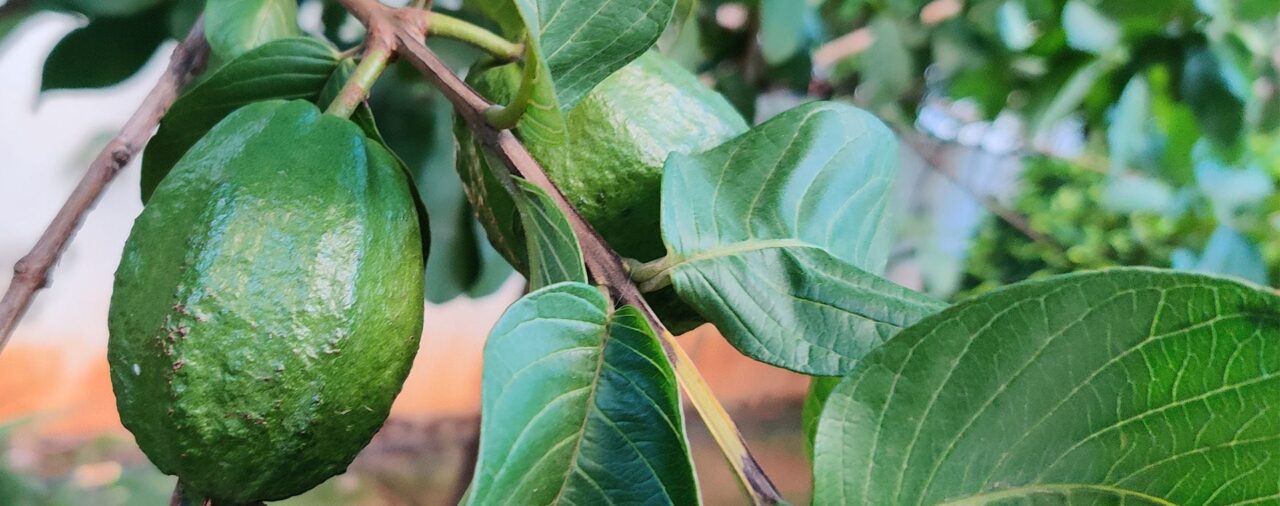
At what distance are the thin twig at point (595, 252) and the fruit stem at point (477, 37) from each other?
1 cm

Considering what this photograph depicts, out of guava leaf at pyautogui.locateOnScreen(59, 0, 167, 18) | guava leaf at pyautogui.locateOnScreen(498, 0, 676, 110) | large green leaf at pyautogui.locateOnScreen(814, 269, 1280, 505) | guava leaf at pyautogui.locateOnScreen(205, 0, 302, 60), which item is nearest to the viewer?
large green leaf at pyautogui.locateOnScreen(814, 269, 1280, 505)

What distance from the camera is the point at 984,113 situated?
116 centimetres

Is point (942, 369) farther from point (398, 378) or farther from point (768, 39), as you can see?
point (768, 39)

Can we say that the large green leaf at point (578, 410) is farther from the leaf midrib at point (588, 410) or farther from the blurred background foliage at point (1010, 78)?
the blurred background foliage at point (1010, 78)

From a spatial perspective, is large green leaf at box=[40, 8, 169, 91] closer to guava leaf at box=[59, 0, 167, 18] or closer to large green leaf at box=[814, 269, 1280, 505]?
guava leaf at box=[59, 0, 167, 18]

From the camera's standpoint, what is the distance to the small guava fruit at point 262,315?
0.28 m

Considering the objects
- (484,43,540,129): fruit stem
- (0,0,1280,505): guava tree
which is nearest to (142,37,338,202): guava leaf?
(0,0,1280,505): guava tree

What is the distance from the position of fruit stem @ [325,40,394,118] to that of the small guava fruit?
3cm

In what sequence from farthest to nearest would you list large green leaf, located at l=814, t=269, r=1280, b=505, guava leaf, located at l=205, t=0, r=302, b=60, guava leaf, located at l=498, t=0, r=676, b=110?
Result: guava leaf, located at l=205, t=0, r=302, b=60
guava leaf, located at l=498, t=0, r=676, b=110
large green leaf, located at l=814, t=269, r=1280, b=505

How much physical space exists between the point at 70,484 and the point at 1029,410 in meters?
1.28

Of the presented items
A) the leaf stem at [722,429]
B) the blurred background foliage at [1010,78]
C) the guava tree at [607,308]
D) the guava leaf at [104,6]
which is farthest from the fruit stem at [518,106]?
the guava leaf at [104,6]

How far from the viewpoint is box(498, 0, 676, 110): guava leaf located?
326mm

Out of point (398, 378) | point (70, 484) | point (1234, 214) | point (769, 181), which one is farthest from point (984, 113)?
point (70, 484)

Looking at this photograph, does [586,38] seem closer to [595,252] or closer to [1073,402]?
[595,252]
